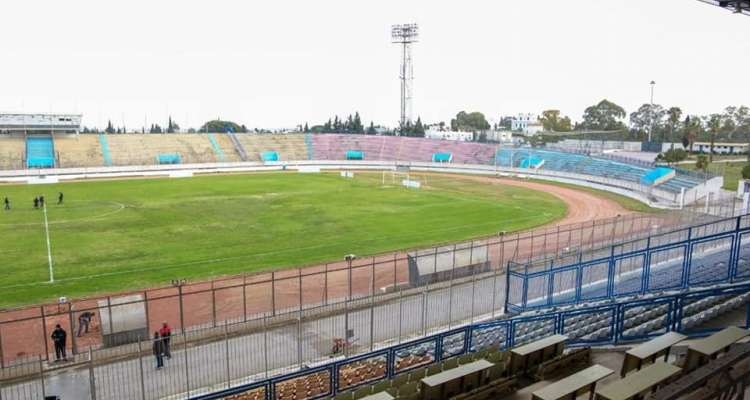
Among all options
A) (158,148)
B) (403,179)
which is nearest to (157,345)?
(403,179)

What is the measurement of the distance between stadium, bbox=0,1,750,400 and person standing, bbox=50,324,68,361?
12 centimetres

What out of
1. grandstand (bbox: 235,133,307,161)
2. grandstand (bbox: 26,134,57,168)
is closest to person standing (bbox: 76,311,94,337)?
grandstand (bbox: 26,134,57,168)

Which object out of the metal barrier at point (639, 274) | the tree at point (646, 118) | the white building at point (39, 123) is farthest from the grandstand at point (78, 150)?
the tree at point (646, 118)

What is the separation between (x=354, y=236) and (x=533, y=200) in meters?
22.3

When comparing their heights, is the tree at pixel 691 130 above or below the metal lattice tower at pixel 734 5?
below

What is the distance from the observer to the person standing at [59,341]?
15.1 metres

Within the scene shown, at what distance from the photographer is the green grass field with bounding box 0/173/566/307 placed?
82.9ft

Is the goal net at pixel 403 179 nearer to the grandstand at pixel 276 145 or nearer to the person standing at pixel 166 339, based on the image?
the grandstand at pixel 276 145

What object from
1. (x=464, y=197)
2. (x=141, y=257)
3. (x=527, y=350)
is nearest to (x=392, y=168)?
(x=464, y=197)

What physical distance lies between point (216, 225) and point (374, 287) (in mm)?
16717

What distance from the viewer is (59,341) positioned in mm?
15242

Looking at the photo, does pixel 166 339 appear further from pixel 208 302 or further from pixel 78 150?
pixel 78 150

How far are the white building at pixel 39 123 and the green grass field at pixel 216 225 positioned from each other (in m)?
25.8

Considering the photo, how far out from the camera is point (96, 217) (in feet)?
126
